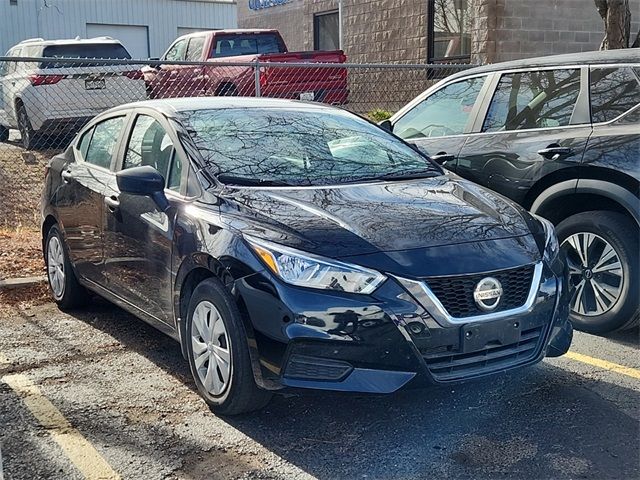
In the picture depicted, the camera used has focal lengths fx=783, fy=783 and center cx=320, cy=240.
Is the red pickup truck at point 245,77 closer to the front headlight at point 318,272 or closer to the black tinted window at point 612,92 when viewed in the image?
the black tinted window at point 612,92

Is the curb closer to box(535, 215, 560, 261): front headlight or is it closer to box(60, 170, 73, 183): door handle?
box(60, 170, 73, 183): door handle

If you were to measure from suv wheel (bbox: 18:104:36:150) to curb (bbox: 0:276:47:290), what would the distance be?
6.17 metres

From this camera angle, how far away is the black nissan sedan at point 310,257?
11.3ft

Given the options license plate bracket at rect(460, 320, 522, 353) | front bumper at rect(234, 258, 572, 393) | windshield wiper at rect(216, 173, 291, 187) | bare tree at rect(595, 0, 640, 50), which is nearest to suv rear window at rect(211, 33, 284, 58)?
bare tree at rect(595, 0, 640, 50)

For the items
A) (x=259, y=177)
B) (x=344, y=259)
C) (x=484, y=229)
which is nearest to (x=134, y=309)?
(x=259, y=177)

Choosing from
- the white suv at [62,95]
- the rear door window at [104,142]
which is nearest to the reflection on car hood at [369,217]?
the rear door window at [104,142]

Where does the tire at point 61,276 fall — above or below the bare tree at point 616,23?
below

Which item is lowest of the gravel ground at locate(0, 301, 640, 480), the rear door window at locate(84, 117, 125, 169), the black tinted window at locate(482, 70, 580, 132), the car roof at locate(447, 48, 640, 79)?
the gravel ground at locate(0, 301, 640, 480)

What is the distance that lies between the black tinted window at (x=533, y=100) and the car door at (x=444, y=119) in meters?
0.19

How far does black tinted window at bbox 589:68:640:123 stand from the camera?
199 inches

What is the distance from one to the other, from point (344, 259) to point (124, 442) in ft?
4.46

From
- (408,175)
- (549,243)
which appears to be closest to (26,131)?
(408,175)

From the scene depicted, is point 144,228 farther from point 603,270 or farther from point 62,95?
point 62,95

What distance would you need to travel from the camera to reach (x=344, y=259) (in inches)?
138
